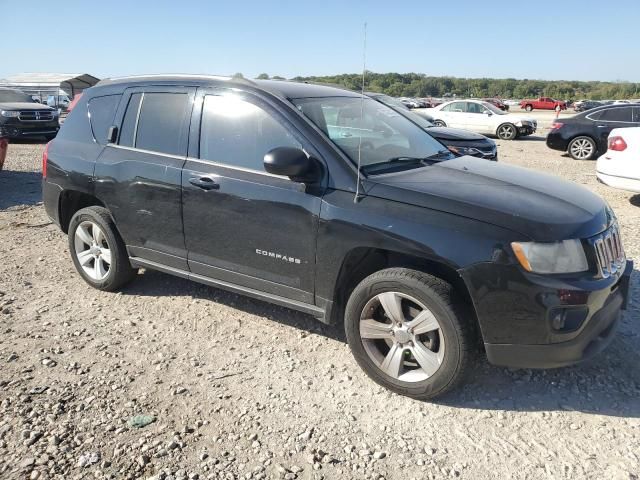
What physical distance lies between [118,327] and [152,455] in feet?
5.14

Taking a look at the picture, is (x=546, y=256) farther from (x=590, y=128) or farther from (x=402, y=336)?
(x=590, y=128)

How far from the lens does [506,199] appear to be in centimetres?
289

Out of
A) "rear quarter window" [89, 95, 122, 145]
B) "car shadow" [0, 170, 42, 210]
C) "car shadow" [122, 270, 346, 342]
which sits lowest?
"car shadow" [122, 270, 346, 342]

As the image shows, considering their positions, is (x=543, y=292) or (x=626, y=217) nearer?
(x=543, y=292)

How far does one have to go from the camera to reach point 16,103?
15.3 metres

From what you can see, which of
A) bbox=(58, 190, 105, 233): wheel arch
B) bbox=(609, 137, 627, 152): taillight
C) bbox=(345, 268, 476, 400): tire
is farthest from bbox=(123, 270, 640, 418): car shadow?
bbox=(609, 137, 627, 152): taillight

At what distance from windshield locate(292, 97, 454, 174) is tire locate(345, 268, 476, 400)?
0.78 metres

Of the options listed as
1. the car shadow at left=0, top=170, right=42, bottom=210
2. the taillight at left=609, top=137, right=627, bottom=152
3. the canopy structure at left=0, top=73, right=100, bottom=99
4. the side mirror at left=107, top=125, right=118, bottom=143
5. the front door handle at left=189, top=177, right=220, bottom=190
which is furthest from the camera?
the canopy structure at left=0, top=73, right=100, bottom=99

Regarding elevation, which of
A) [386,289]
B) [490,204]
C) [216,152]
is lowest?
[386,289]

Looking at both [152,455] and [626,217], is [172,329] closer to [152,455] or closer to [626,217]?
[152,455]

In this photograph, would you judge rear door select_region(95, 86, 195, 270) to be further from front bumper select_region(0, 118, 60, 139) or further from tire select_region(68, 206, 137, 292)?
front bumper select_region(0, 118, 60, 139)

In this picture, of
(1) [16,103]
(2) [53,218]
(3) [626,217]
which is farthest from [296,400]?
(1) [16,103]

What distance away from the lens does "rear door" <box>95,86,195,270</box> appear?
12.2 ft

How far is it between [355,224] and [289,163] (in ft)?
1.73
